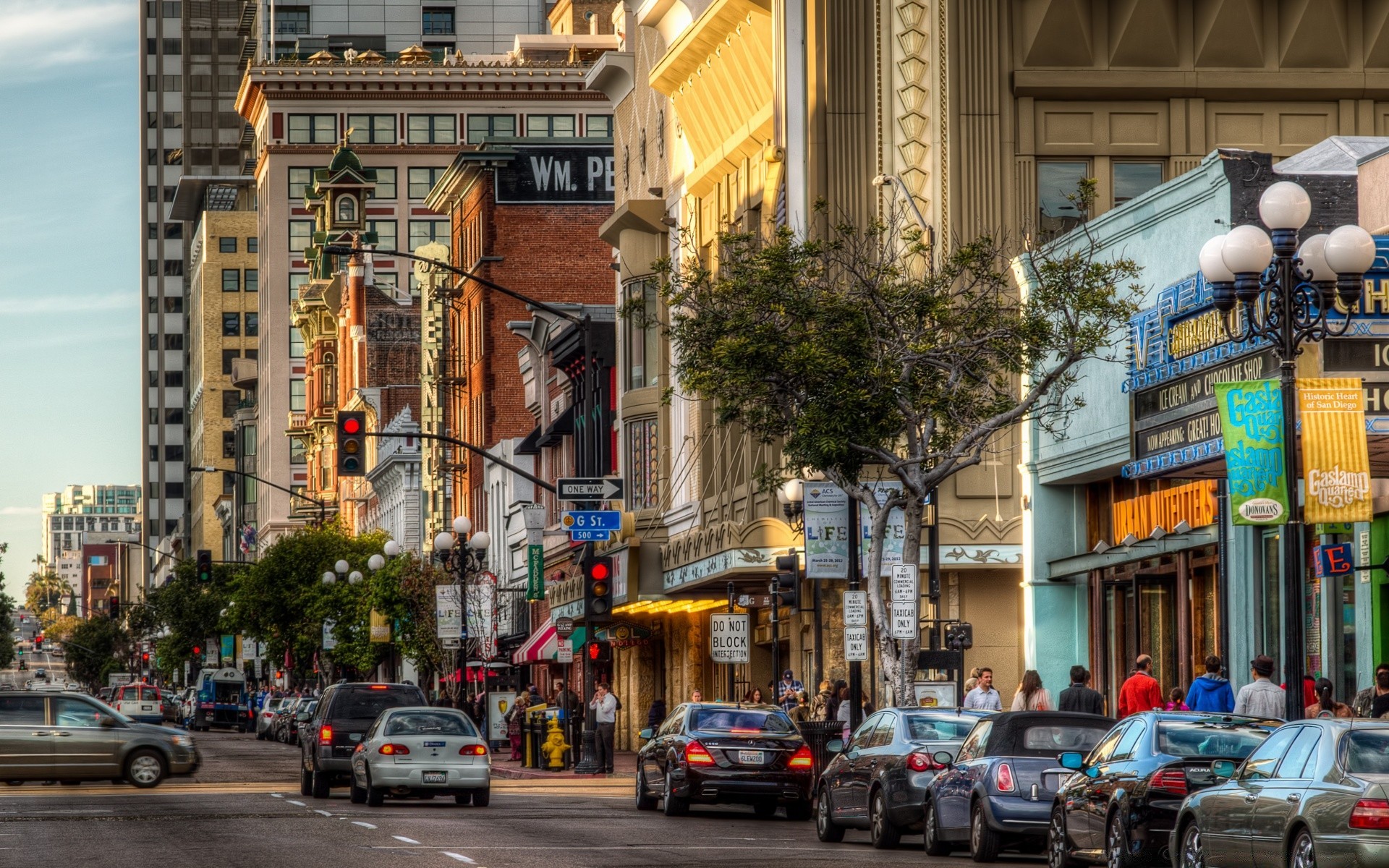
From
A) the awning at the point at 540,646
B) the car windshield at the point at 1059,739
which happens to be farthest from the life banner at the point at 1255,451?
the awning at the point at 540,646

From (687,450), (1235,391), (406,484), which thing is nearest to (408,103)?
(406,484)

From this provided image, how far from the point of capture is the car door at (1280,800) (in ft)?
45.8

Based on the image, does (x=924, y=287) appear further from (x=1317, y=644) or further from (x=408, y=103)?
(x=408, y=103)

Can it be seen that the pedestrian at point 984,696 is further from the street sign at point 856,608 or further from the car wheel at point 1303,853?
the car wheel at point 1303,853

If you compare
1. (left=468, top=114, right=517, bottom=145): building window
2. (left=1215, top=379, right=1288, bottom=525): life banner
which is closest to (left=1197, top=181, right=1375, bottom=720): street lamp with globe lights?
(left=1215, top=379, right=1288, bottom=525): life banner

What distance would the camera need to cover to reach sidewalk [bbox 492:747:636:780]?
129ft

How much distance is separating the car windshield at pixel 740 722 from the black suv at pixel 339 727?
6.59 metres

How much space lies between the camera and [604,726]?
40.8m

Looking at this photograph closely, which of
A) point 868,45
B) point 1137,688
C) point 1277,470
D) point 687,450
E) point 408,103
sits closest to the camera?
point 1277,470

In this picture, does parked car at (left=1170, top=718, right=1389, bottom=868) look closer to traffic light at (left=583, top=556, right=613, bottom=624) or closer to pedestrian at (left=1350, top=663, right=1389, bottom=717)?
pedestrian at (left=1350, top=663, right=1389, bottom=717)

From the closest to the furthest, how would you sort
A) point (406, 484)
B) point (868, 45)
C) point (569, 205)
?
point (868, 45)
point (569, 205)
point (406, 484)

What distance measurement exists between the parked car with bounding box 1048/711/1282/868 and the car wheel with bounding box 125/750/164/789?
19257 mm

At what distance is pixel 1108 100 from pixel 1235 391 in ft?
77.8

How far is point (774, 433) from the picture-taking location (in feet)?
94.2
